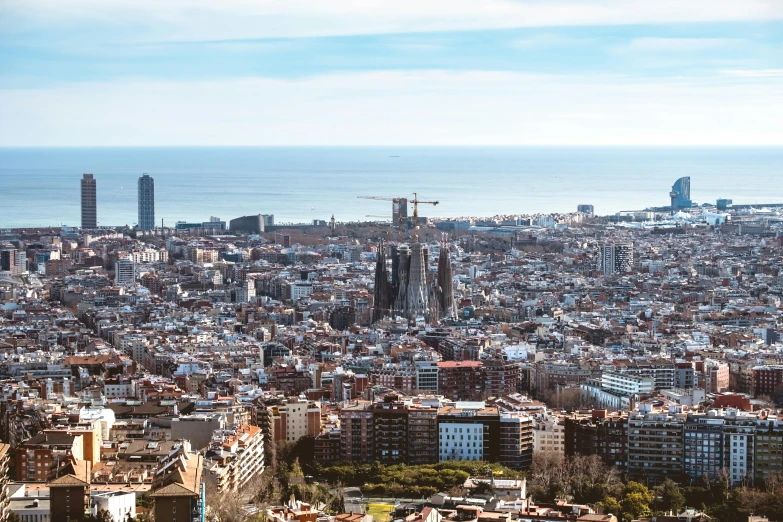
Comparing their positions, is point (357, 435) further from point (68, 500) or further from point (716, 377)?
point (716, 377)

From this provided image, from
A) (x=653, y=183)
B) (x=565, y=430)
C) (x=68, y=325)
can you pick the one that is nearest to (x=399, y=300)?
(x=68, y=325)

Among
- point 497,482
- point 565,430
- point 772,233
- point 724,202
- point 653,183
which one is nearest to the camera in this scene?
point 497,482

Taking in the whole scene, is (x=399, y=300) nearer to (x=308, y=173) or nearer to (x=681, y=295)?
(x=681, y=295)

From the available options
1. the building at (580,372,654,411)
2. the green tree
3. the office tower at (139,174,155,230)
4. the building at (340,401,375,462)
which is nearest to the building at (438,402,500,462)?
the building at (340,401,375,462)

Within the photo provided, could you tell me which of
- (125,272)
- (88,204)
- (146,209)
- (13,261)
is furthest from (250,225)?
(125,272)

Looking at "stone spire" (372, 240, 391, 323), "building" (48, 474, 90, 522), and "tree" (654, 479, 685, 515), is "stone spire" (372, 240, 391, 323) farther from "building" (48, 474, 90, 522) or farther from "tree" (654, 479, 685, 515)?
"building" (48, 474, 90, 522)

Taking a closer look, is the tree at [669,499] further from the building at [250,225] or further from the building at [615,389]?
the building at [250,225]
